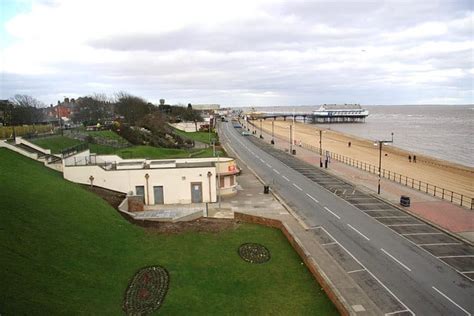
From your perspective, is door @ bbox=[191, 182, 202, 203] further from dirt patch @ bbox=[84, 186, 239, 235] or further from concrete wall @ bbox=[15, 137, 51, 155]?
concrete wall @ bbox=[15, 137, 51, 155]

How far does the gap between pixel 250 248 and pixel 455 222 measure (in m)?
15.9

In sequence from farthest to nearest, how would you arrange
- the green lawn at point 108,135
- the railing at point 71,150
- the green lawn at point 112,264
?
the green lawn at point 108,135 < the railing at point 71,150 < the green lawn at point 112,264

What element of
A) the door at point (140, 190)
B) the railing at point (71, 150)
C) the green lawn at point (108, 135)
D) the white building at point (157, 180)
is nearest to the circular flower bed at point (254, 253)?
the white building at point (157, 180)

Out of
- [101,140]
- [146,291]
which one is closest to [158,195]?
[146,291]

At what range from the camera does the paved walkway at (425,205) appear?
2613 cm

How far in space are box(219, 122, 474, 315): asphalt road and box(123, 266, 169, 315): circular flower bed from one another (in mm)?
10198

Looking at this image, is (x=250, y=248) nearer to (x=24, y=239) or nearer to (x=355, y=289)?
(x=355, y=289)

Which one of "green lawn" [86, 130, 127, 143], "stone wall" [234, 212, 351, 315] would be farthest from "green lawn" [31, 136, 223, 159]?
"stone wall" [234, 212, 351, 315]

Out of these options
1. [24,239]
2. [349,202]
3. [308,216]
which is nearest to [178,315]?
[24,239]

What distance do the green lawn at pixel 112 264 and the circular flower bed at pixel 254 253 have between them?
40 centimetres

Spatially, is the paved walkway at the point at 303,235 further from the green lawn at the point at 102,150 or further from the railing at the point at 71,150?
the railing at the point at 71,150

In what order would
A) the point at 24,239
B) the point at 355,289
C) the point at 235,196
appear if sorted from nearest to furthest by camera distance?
the point at 24,239, the point at 355,289, the point at 235,196

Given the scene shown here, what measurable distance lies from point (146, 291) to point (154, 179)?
16.2 metres

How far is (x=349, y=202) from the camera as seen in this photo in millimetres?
32594
